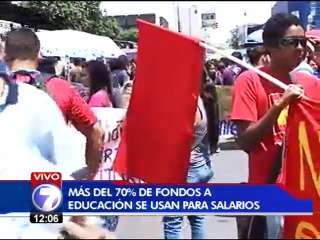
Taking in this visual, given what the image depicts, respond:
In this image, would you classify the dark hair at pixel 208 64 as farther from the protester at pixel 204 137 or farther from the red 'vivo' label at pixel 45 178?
the red 'vivo' label at pixel 45 178

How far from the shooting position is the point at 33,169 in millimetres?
3613

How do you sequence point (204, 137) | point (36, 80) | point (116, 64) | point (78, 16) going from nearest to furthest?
point (36, 80), point (204, 137), point (116, 64), point (78, 16)

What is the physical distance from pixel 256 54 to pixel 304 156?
1.67 feet

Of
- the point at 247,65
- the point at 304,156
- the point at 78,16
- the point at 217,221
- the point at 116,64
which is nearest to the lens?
the point at 247,65

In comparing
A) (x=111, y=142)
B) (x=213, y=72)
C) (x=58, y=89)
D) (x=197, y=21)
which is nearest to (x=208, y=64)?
(x=213, y=72)

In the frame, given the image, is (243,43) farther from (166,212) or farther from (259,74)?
(166,212)

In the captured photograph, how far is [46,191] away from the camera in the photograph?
3662 mm

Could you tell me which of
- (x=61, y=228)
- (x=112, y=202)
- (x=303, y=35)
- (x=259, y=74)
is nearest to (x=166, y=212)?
(x=112, y=202)

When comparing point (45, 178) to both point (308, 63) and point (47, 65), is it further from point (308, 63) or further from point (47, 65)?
point (308, 63)

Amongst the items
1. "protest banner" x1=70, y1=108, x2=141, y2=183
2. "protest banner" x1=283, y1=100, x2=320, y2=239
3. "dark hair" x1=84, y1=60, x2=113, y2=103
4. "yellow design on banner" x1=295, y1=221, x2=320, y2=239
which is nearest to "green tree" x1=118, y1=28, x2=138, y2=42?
"dark hair" x1=84, y1=60, x2=113, y2=103

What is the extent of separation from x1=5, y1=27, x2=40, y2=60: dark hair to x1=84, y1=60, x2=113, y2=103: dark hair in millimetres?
333

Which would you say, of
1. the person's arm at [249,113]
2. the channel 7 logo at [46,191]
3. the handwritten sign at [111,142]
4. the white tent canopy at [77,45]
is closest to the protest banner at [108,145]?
the handwritten sign at [111,142]

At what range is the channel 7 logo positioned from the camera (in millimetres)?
3652

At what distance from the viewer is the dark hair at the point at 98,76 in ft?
12.7
